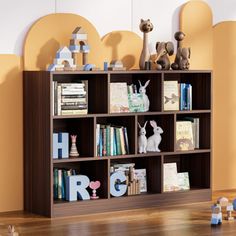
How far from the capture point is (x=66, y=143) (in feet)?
15.3

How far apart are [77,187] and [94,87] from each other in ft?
2.11

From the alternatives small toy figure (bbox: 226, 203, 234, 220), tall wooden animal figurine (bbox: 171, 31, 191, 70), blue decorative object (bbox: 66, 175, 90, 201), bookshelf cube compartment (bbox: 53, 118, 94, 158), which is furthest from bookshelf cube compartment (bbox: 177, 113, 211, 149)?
blue decorative object (bbox: 66, 175, 90, 201)

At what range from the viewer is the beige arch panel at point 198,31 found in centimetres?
530

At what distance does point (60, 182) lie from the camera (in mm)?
4688

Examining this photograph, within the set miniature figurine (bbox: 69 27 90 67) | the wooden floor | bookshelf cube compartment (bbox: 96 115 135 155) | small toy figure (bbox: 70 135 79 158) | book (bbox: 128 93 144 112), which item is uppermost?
miniature figurine (bbox: 69 27 90 67)

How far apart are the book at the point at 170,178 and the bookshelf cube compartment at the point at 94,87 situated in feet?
2.04

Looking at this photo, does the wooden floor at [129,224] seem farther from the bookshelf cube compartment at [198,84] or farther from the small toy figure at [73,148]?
the bookshelf cube compartment at [198,84]

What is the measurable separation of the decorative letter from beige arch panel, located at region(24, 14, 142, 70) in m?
0.72

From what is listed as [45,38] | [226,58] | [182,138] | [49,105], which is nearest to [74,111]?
[49,105]

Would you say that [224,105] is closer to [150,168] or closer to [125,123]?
[150,168]

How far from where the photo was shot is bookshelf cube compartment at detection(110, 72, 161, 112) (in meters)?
4.92

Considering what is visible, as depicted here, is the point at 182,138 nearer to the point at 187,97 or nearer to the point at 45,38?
the point at 187,97

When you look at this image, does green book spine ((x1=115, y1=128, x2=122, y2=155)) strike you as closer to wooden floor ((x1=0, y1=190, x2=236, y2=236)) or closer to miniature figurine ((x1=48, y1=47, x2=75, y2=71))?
wooden floor ((x1=0, y1=190, x2=236, y2=236))

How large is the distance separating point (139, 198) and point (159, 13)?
127cm
